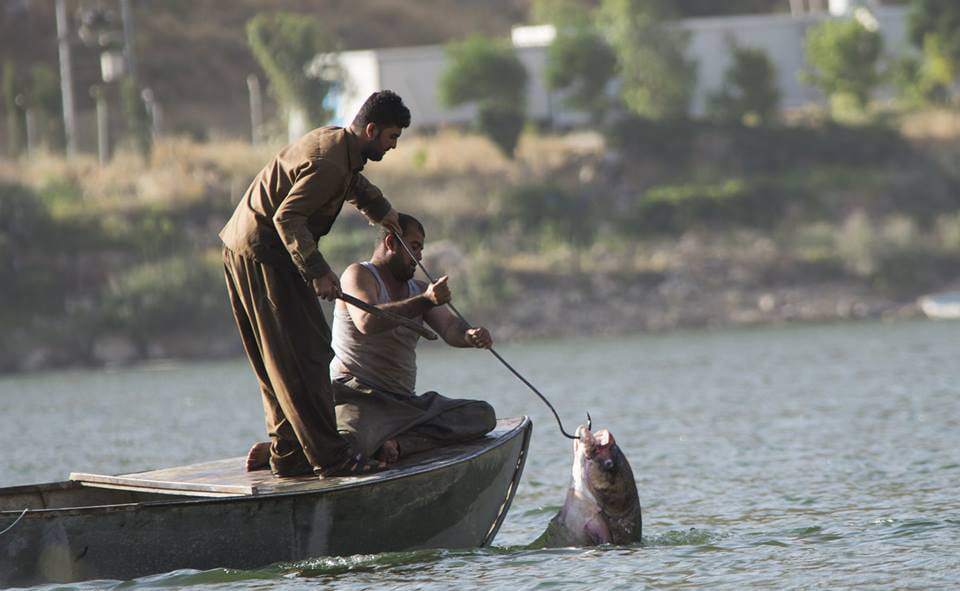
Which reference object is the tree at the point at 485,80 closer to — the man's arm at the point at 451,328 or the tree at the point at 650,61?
the tree at the point at 650,61

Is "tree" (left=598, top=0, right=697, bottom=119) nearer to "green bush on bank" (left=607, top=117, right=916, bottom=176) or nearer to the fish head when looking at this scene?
"green bush on bank" (left=607, top=117, right=916, bottom=176)

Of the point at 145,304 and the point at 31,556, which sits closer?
the point at 31,556

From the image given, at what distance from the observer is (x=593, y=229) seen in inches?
1767

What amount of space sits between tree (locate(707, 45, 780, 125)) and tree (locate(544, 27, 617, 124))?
3.26 metres

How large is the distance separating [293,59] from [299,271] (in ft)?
131

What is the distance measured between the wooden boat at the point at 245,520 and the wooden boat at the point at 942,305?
3234 centimetres

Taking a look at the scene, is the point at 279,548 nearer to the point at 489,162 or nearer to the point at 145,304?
the point at 145,304

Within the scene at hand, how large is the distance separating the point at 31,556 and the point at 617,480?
329 cm

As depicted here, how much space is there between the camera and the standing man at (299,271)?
32.1ft

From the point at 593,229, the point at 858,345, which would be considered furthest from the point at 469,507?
the point at 593,229

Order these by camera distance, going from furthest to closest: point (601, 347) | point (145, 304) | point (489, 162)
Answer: point (489, 162) → point (145, 304) → point (601, 347)

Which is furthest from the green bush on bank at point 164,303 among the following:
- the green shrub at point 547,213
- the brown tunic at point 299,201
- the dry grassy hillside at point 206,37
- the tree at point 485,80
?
the brown tunic at point 299,201

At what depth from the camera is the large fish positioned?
409 inches

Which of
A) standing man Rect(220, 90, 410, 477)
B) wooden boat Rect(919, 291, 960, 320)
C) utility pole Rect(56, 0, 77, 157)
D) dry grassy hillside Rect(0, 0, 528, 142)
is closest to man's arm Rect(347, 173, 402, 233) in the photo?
standing man Rect(220, 90, 410, 477)
